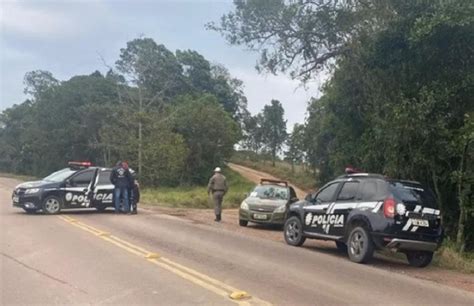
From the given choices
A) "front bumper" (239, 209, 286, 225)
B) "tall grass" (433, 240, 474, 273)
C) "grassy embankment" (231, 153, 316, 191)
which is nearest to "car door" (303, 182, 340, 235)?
"tall grass" (433, 240, 474, 273)

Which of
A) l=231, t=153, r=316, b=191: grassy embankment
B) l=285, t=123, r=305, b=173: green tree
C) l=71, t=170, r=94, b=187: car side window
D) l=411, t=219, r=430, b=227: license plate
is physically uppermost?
l=285, t=123, r=305, b=173: green tree

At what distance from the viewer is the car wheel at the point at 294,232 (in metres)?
13.8

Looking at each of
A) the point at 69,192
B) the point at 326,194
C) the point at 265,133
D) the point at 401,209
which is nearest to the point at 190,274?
the point at 401,209

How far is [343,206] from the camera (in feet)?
40.7

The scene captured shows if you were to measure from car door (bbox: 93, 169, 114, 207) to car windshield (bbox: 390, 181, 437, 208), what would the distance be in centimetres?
1130

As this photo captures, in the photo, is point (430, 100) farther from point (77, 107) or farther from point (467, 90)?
point (77, 107)

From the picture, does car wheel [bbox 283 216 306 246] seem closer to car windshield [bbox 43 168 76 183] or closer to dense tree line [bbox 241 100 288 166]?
car windshield [bbox 43 168 76 183]

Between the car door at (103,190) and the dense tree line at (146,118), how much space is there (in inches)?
963

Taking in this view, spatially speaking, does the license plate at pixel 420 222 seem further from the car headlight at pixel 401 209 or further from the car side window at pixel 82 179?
the car side window at pixel 82 179

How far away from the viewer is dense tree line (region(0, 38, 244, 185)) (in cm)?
4603

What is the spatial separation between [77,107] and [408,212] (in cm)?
5655

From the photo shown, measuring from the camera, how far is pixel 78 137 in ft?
205

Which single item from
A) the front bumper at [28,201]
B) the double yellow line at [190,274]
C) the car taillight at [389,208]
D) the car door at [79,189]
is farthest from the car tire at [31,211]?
the car taillight at [389,208]

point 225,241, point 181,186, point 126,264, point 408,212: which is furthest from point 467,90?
point 181,186
